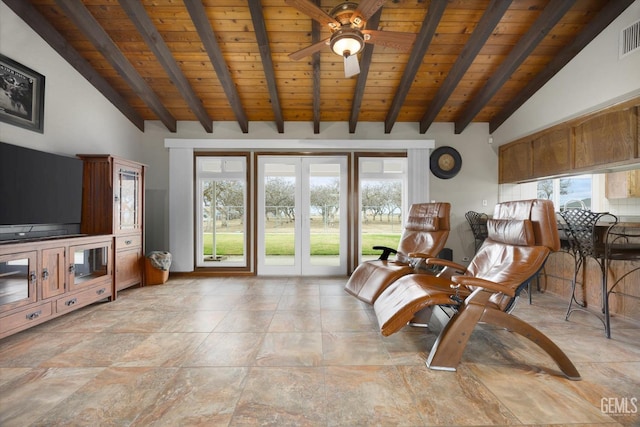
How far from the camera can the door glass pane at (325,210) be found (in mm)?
4898

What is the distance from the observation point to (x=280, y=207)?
4891 millimetres

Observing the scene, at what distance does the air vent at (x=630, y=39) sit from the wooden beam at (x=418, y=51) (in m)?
1.79

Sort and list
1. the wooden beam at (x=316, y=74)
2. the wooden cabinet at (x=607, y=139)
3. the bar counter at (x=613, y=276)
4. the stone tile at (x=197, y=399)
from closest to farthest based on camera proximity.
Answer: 1. the stone tile at (x=197, y=399)
2. the bar counter at (x=613, y=276)
3. the wooden cabinet at (x=607, y=139)
4. the wooden beam at (x=316, y=74)

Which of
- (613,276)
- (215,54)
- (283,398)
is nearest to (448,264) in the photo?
(283,398)

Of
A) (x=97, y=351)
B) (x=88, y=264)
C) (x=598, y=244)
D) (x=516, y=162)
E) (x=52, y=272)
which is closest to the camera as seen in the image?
(x=97, y=351)

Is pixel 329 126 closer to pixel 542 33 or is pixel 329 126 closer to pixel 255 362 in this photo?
pixel 542 33

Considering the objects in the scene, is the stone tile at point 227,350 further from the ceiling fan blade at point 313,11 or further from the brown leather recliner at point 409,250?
the ceiling fan blade at point 313,11

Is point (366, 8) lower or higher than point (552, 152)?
higher

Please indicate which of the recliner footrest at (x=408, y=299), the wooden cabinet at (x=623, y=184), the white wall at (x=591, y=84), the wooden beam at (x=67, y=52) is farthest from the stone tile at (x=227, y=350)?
the wooden cabinet at (x=623, y=184)

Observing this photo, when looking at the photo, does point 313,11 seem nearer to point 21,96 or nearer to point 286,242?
point 21,96

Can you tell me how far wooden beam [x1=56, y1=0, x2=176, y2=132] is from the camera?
9.39 feet

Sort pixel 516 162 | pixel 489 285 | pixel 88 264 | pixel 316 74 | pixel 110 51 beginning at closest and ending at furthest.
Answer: pixel 489 285
pixel 88 264
pixel 110 51
pixel 316 74
pixel 516 162

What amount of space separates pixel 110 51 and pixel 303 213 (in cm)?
316

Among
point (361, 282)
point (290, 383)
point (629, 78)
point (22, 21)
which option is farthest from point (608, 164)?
point (22, 21)
